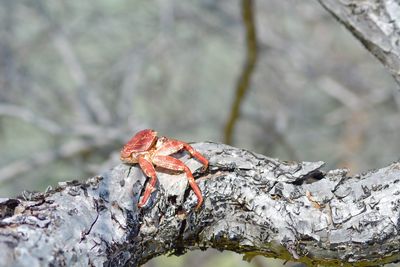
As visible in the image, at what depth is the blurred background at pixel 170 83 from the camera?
4973 millimetres

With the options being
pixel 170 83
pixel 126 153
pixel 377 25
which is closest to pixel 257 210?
pixel 126 153

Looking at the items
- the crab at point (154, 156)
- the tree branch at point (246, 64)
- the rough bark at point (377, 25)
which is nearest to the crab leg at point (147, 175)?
the crab at point (154, 156)

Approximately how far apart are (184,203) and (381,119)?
17.4 feet

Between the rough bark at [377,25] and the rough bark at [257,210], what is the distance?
0.52m

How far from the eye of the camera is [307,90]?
749 cm

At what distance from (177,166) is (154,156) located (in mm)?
59

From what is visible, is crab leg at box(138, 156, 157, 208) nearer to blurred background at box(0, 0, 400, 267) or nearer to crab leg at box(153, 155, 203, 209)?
crab leg at box(153, 155, 203, 209)

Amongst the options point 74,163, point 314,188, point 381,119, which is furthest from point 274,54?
point 314,188

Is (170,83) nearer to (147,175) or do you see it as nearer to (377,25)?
(377,25)

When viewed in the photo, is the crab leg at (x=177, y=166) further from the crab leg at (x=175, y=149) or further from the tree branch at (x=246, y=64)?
the tree branch at (x=246, y=64)

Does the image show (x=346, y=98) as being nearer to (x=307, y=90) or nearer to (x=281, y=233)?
(x=307, y=90)

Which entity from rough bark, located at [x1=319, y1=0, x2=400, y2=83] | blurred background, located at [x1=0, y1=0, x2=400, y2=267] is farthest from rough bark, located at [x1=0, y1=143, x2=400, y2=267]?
blurred background, located at [x1=0, y1=0, x2=400, y2=267]

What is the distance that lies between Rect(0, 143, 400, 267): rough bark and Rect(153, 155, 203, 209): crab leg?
2 cm

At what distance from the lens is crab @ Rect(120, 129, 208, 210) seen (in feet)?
4.49
